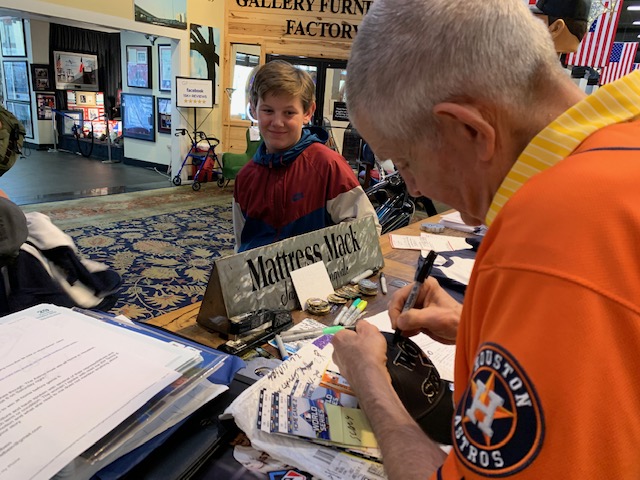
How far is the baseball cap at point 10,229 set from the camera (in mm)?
969

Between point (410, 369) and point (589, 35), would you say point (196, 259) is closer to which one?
point (410, 369)

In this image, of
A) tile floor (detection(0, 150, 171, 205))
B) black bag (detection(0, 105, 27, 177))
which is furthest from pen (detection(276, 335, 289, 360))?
tile floor (detection(0, 150, 171, 205))

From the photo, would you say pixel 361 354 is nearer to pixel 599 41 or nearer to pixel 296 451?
pixel 296 451

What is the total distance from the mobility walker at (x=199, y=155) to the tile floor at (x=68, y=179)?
50 cm

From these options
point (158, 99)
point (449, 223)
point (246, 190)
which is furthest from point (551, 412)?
point (158, 99)

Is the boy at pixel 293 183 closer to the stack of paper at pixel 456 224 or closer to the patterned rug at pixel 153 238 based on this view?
the stack of paper at pixel 456 224

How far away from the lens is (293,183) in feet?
6.46

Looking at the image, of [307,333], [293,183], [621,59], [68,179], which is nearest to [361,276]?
[307,333]

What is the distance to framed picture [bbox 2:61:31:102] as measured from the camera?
1086 centimetres

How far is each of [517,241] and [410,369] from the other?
0.51 m

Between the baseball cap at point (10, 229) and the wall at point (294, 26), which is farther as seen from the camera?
the wall at point (294, 26)

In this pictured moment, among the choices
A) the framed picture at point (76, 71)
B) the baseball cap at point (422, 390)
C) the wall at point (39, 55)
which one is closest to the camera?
the baseball cap at point (422, 390)

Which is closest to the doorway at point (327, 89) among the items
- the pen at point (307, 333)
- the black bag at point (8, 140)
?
the black bag at point (8, 140)

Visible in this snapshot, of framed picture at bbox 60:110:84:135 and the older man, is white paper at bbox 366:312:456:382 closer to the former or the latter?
the older man
